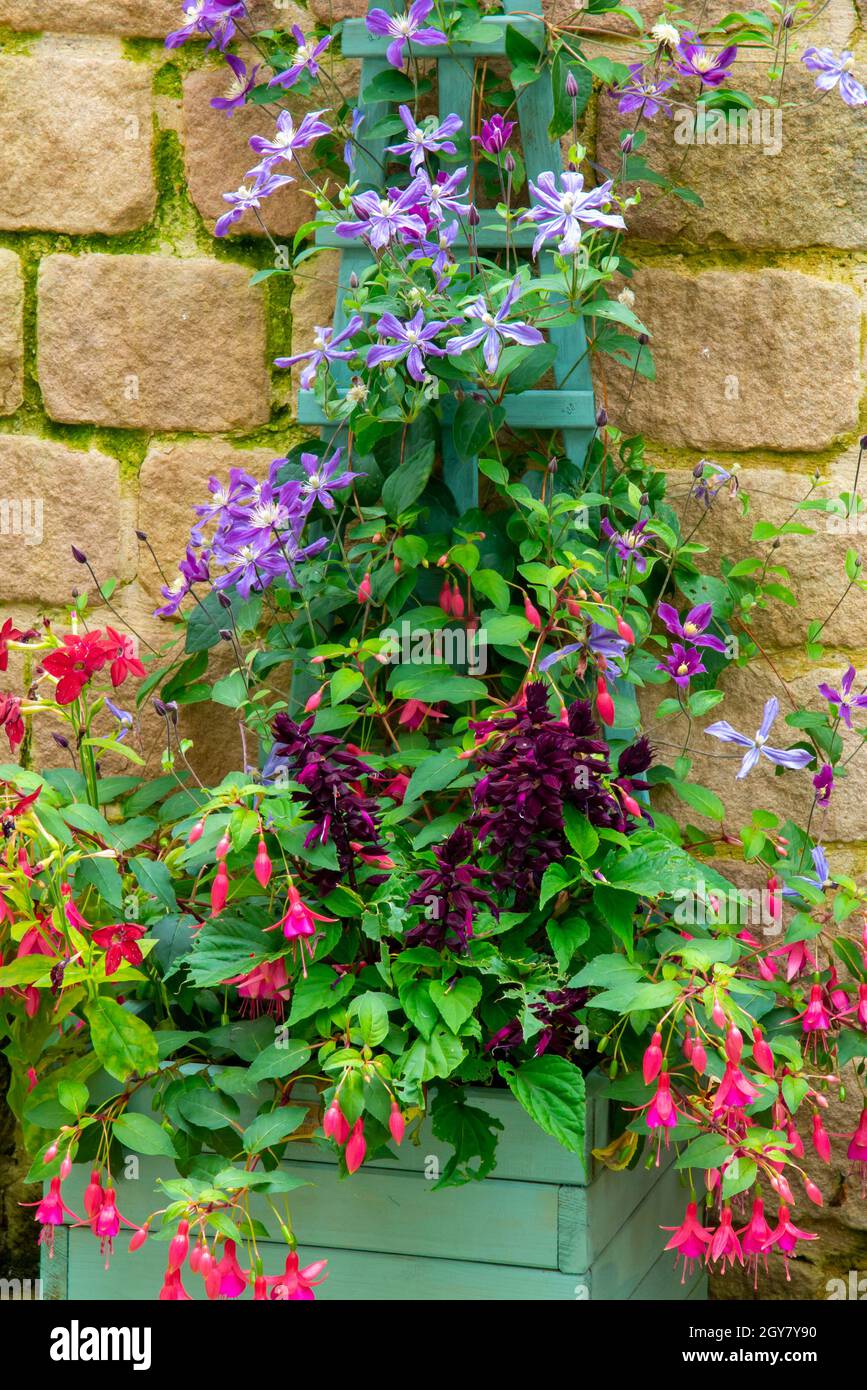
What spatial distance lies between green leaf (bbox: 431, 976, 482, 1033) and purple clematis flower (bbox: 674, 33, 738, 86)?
49.2 inches

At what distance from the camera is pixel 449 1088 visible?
5.15 feet

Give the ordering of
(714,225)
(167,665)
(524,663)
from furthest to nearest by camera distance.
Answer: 1. (167,665)
2. (714,225)
3. (524,663)

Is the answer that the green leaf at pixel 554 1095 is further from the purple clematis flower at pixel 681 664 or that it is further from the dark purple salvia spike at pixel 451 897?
the purple clematis flower at pixel 681 664

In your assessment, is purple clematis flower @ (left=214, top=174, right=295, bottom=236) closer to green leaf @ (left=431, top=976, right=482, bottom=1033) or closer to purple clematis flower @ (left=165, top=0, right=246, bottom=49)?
purple clematis flower @ (left=165, top=0, right=246, bottom=49)

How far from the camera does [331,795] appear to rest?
5.04 feet

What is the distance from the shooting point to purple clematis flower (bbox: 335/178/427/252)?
1669 mm

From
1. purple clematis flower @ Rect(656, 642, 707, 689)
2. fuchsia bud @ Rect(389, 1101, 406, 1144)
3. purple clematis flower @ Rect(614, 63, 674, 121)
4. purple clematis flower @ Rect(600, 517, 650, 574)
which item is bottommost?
fuchsia bud @ Rect(389, 1101, 406, 1144)

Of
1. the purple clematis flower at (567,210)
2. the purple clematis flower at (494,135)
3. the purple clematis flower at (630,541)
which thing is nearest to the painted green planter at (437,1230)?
the purple clematis flower at (630,541)

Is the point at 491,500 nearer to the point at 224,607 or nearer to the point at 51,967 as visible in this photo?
the point at 224,607

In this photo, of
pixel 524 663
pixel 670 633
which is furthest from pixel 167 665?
pixel 670 633

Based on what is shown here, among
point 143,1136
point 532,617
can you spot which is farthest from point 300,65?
point 143,1136

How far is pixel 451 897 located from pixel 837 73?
123 centimetres

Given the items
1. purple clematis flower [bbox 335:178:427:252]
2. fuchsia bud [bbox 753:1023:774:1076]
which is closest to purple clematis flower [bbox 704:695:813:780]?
fuchsia bud [bbox 753:1023:774:1076]

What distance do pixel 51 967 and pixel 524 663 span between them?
74 cm
